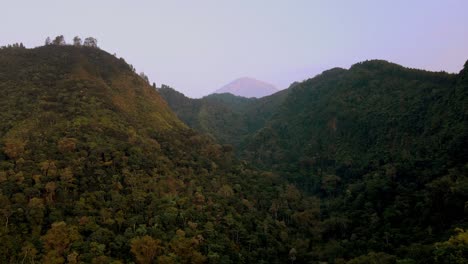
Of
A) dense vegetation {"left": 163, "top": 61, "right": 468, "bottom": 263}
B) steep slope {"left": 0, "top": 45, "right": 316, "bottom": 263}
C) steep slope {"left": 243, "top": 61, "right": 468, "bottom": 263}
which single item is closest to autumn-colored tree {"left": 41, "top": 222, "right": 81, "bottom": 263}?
steep slope {"left": 0, "top": 45, "right": 316, "bottom": 263}

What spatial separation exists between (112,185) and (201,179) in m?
10.2

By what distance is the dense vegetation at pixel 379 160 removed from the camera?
110ft

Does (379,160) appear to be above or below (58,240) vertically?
above

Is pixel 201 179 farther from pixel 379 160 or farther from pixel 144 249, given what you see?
pixel 379 160

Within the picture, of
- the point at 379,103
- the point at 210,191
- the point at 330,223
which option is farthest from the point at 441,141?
the point at 210,191

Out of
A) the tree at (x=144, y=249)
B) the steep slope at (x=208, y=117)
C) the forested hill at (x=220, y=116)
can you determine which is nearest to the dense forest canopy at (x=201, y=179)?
the tree at (x=144, y=249)

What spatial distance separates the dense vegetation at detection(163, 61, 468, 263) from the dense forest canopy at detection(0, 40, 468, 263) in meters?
0.18

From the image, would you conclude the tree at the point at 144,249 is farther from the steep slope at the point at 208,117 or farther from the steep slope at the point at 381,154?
the steep slope at the point at 208,117

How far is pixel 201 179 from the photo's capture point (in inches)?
1732

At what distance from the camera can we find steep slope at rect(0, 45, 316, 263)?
30984mm

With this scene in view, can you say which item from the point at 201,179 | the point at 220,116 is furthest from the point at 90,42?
the point at 201,179

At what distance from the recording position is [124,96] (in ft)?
181

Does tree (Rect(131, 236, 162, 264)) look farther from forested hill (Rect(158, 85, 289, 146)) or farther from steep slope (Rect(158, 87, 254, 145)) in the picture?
steep slope (Rect(158, 87, 254, 145))

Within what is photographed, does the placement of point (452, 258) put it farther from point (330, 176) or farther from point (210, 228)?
point (330, 176)
